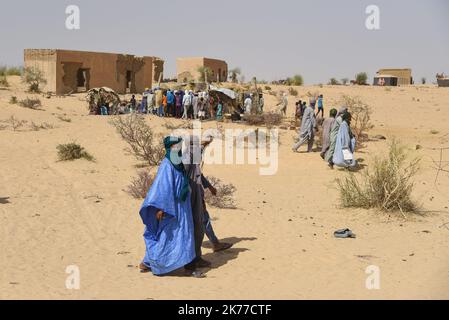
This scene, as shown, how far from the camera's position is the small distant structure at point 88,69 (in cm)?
2864

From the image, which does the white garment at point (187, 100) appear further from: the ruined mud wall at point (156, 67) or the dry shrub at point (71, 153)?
the ruined mud wall at point (156, 67)

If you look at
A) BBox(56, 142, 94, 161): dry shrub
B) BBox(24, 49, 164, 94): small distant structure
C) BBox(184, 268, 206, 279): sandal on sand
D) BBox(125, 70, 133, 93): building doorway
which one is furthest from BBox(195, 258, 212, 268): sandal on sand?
BBox(125, 70, 133, 93): building doorway

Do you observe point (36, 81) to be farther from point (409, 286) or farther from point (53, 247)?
point (409, 286)

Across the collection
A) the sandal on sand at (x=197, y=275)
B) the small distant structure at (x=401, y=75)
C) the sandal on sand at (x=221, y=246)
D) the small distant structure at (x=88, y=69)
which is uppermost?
the small distant structure at (x=401, y=75)

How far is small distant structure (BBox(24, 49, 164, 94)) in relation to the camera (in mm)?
28641

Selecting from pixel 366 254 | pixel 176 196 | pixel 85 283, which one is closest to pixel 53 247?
pixel 85 283

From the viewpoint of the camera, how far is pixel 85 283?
5.60m

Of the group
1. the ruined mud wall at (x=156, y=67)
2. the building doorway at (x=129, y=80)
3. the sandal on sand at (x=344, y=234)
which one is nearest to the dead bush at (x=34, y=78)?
the building doorway at (x=129, y=80)

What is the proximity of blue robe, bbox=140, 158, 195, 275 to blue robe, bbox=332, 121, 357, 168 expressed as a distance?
7.46 m

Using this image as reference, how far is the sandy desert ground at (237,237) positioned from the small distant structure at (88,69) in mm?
14813

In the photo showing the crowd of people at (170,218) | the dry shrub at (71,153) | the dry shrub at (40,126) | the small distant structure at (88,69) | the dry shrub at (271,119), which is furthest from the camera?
the small distant structure at (88,69)

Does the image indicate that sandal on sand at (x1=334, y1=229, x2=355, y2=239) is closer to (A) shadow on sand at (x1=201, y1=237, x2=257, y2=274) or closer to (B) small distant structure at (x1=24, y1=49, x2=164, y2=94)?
(A) shadow on sand at (x1=201, y1=237, x2=257, y2=274)

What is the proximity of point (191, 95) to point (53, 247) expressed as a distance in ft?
51.4

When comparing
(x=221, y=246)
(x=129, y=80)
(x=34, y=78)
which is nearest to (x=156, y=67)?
(x=129, y=80)
